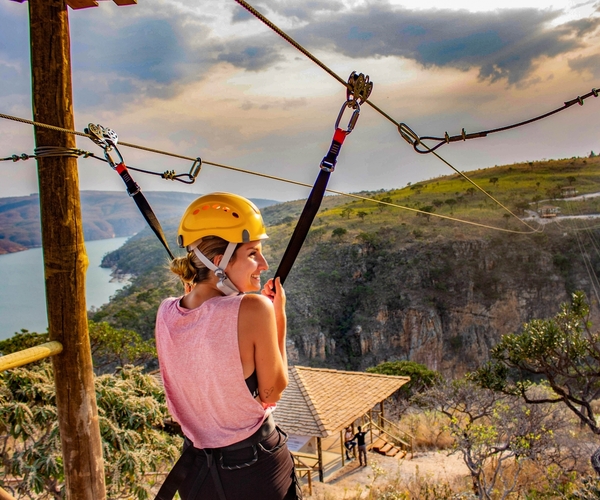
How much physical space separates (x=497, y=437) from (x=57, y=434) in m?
10.0

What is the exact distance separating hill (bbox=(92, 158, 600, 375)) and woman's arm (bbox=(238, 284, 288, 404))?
97.4 feet

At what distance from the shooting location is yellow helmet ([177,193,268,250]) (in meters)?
1.62

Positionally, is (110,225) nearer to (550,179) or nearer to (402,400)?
(402,400)

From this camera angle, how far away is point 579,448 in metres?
12.0

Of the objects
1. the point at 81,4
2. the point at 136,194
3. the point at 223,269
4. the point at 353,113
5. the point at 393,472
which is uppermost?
the point at 81,4

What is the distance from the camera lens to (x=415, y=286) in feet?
121

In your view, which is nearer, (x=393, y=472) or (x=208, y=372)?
(x=208, y=372)

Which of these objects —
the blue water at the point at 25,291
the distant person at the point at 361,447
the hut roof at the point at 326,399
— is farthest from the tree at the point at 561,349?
the blue water at the point at 25,291

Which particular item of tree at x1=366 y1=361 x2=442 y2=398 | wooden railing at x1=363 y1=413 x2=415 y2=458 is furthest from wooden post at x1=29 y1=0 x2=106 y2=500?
tree at x1=366 y1=361 x2=442 y2=398

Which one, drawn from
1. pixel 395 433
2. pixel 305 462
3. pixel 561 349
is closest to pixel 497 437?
pixel 561 349

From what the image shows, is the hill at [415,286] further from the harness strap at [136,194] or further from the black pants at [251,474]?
the black pants at [251,474]

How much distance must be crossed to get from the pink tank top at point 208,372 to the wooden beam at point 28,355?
2.68 ft

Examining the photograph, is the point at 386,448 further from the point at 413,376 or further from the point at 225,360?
the point at 225,360

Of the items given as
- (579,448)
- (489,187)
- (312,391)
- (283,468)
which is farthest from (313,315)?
(283,468)
